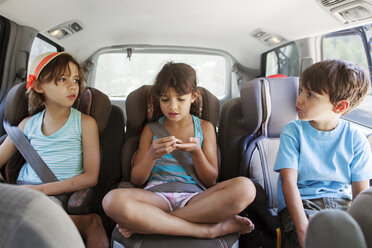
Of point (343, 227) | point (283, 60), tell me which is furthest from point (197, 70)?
point (343, 227)

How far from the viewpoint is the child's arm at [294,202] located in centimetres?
A: 132

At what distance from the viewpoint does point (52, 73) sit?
5.55 ft

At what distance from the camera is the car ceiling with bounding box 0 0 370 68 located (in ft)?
7.70

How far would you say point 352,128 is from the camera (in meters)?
1.50

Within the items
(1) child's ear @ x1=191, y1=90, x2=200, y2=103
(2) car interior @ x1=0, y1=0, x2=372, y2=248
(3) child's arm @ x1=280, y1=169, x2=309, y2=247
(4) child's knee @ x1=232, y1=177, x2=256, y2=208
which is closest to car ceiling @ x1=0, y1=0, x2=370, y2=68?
(2) car interior @ x1=0, y1=0, x2=372, y2=248

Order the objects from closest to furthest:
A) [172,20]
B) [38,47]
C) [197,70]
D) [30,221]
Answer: [30,221] < [197,70] < [38,47] < [172,20]

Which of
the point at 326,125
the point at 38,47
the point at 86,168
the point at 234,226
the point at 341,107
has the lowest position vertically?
the point at 234,226

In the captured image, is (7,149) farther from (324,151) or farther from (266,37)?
(266,37)

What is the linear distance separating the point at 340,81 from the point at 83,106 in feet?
4.90

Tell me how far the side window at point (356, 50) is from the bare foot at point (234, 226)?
1343 mm

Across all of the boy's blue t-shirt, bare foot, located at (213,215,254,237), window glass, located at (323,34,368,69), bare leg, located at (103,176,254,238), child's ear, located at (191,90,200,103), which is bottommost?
bare foot, located at (213,215,254,237)

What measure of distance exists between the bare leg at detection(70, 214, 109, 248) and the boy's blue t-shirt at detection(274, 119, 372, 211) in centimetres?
98

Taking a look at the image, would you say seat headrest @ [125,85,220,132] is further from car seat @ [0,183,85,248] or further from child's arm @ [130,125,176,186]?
car seat @ [0,183,85,248]

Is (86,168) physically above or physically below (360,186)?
below
